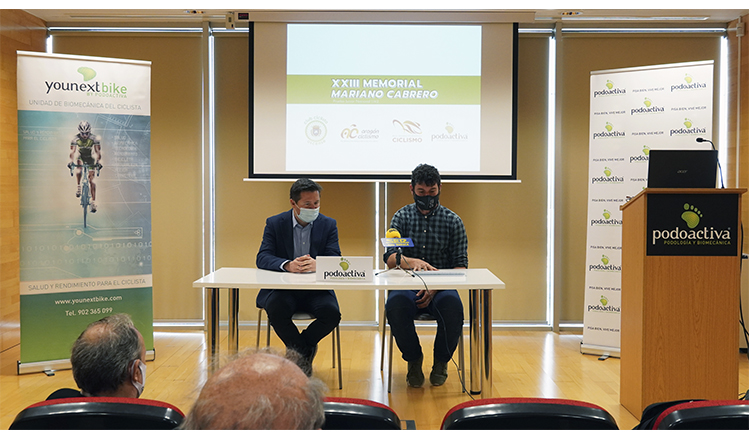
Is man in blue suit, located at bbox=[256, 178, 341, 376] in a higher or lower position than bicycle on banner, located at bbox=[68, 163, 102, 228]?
lower

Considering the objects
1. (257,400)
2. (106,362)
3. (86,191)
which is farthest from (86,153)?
(257,400)

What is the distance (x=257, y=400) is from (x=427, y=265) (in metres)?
2.58

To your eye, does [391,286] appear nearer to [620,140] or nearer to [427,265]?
[427,265]

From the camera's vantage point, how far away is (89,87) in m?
3.73

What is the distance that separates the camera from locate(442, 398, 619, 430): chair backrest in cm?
104

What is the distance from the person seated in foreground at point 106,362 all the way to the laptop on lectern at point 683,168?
2.48m

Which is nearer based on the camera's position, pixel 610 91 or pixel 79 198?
pixel 79 198

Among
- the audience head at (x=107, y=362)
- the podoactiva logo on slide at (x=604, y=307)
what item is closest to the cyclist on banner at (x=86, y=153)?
the audience head at (x=107, y=362)

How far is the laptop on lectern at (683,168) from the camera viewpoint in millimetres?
2723

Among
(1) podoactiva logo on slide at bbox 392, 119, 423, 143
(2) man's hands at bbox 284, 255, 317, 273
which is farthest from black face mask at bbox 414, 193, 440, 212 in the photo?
(1) podoactiva logo on slide at bbox 392, 119, 423, 143

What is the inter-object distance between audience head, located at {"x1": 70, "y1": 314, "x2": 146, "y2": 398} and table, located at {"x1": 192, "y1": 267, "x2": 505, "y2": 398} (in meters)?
1.17

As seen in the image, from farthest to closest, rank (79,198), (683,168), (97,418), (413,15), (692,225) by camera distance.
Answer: (413,15)
(79,198)
(683,168)
(692,225)
(97,418)

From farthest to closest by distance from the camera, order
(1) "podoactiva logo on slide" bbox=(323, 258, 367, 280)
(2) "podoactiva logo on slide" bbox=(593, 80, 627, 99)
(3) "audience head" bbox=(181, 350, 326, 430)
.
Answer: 1. (2) "podoactiva logo on slide" bbox=(593, 80, 627, 99)
2. (1) "podoactiva logo on slide" bbox=(323, 258, 367, 280)
3. (3) "audience head" bbox=(181, 350, 326, 430)

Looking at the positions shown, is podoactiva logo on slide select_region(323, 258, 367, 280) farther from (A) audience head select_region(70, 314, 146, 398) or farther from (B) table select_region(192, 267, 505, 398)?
(A) audience head select_region(70, 314, 146, 398)
